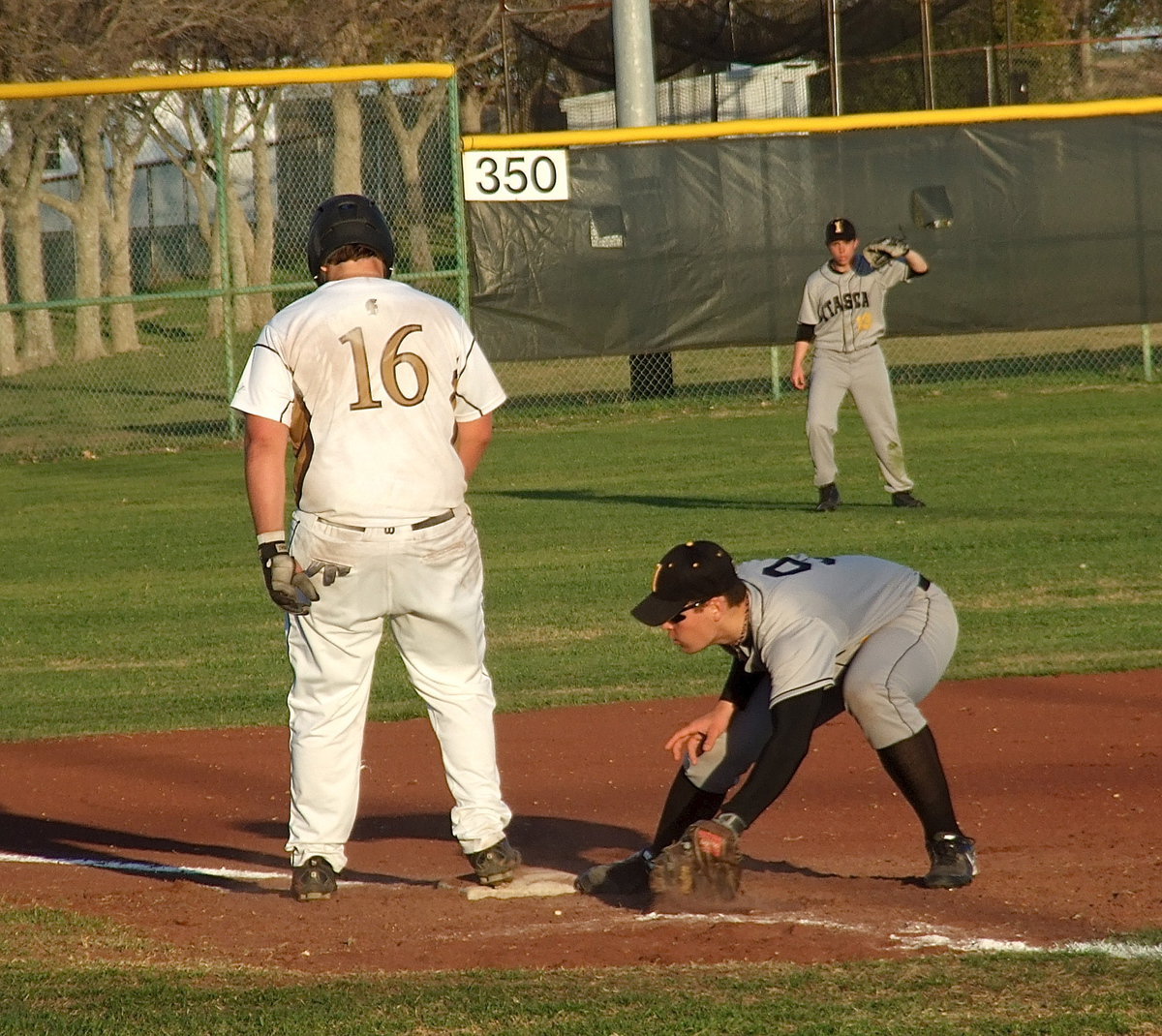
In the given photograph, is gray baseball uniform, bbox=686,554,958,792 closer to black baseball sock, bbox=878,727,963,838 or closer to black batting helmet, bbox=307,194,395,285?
black baseball sock, bbox=878,727,963,838

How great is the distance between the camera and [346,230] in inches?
202

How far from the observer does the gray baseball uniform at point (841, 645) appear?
4.62m

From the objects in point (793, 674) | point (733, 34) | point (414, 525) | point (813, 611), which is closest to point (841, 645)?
point (813, 611)

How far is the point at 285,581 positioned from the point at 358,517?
0.29m

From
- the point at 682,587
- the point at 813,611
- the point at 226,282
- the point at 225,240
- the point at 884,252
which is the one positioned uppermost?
the point at 225,240

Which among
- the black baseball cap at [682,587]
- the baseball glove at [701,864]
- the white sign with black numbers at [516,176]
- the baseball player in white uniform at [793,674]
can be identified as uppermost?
the white sign with black numbers at [516,176]

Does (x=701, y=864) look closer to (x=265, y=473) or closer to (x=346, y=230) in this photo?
(x=265, y=473)

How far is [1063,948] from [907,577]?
4.07 ft

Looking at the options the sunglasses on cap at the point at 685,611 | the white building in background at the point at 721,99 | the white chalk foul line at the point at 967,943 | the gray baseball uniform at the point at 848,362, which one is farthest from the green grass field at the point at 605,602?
the white building in background at the point at 721,99

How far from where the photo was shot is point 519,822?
6117 mm

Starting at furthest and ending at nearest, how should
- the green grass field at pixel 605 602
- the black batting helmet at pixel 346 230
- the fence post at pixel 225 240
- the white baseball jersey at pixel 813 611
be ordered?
the fence post at pixel 225 240 → the black batting helmet at pixel 346 230 → the white baseball jersey at pixel 813 611 → the green grass field at pixel 605 602

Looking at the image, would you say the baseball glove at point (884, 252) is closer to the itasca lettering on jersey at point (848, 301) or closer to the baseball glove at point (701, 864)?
the itasca lettering on jersey at point (848, 301)

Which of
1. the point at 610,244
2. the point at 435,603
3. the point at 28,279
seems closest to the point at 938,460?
the point at 610,244

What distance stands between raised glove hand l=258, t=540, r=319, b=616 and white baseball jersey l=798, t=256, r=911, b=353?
8186mm
